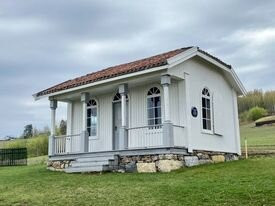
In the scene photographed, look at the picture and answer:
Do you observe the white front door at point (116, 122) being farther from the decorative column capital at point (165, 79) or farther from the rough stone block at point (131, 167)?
the decorative column capital at point (165, 79)

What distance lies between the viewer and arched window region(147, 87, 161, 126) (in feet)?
49.8

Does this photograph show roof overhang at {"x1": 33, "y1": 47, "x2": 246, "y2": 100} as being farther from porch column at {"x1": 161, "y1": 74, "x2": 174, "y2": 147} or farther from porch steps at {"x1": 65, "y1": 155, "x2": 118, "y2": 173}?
porch steps at {"x1": 65, "y1": 155, "x2": 118, "y2": 173}

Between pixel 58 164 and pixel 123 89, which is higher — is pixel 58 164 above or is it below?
below

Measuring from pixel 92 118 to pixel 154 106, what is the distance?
3.37 meters

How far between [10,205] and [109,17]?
28.8ft

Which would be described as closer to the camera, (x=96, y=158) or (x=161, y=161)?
(x=161, y=161)

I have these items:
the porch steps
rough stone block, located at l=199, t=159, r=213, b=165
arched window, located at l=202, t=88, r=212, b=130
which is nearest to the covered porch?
the porch steps

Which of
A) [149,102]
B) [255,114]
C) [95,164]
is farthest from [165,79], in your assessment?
[255,114]

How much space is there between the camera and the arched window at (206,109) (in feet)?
52.0

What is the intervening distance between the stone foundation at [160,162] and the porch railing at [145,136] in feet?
2.34

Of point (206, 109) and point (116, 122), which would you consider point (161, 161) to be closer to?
point (206, 109)

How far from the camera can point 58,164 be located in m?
16.8

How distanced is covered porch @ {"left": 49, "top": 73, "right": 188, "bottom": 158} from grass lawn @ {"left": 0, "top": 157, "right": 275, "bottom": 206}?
1.82 meters

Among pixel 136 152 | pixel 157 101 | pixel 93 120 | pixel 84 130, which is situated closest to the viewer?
pixel 136 152
